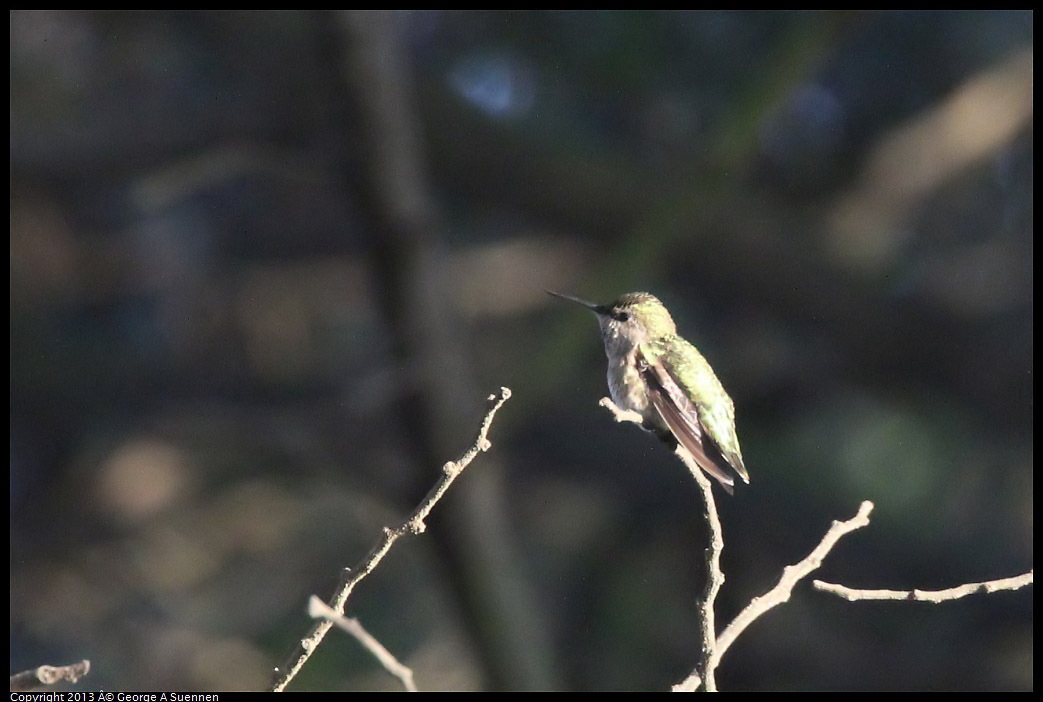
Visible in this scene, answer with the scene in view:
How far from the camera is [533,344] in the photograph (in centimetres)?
674

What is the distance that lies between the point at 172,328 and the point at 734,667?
4172mm

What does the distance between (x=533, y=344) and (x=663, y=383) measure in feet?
11.2

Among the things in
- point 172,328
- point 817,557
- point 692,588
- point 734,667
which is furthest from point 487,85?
point 817,557

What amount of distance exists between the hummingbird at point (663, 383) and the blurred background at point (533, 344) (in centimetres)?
260

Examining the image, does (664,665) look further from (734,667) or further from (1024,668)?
(1024,668)

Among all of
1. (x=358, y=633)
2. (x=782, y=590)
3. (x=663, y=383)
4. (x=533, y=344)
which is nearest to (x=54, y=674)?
(x=358, y=633)

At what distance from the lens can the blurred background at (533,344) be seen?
278 inches

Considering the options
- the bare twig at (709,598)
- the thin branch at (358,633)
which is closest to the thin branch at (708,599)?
the bare twig at (709,598)

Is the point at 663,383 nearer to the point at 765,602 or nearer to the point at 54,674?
the point at 765,602

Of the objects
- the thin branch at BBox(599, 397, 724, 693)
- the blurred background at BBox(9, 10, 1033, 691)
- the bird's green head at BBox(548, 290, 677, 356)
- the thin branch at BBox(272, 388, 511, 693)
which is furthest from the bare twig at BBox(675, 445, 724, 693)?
the blurred background at BBox(9, 10, 1033, 691)

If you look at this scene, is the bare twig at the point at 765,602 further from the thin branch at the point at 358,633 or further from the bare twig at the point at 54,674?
the bare twig at the point at 54,674

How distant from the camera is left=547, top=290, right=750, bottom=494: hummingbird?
3.21m

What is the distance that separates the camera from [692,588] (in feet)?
26.4

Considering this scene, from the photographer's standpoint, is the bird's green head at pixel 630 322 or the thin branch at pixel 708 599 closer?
the thin branch at pixel 708 599
